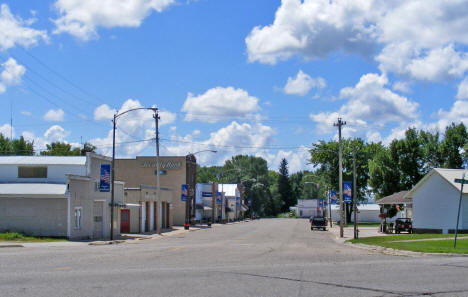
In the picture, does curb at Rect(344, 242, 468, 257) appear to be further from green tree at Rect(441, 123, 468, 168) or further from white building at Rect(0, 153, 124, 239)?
green tree at Rect(441, 123, 468, 168)

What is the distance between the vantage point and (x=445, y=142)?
249 feet

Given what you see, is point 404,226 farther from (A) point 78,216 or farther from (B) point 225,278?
(B) point 225,278

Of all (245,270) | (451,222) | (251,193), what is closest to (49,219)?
(245,270)

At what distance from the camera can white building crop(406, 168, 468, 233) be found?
42000mm

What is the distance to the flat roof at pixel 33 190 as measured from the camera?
3366 cm

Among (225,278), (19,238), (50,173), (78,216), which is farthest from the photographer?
(50,173)

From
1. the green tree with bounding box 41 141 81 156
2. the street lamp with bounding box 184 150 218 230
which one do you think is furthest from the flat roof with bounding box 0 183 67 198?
the green tree with bounding box 41 141 81 156

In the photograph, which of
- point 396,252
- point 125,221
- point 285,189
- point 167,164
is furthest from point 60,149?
point 285,189

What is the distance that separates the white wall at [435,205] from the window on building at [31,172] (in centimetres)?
3222

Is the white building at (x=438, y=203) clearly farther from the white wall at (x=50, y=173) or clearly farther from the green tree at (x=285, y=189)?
the green tree at (x=285, y=189)

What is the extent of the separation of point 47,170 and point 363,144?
7182 cm

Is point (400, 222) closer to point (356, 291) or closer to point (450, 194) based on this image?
point (450, 194)

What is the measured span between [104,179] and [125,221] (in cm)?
1170

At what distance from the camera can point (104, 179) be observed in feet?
124
